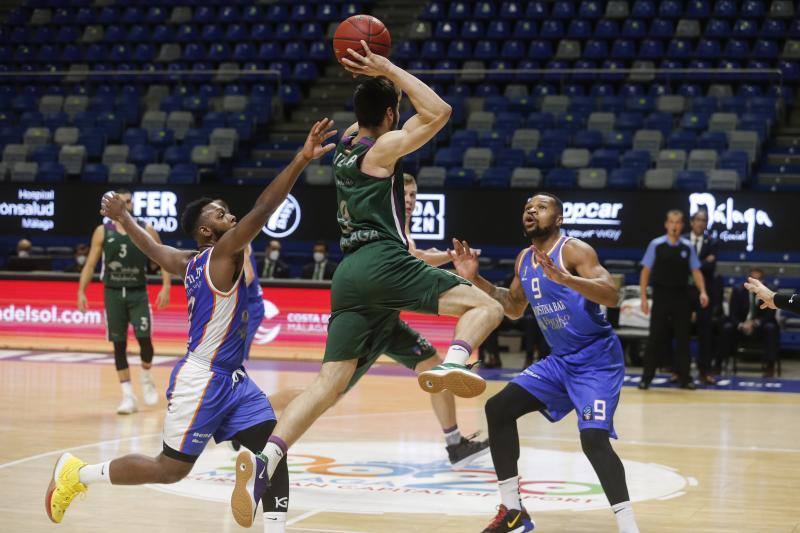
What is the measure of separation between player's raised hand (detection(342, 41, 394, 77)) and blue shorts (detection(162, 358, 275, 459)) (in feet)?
5.18

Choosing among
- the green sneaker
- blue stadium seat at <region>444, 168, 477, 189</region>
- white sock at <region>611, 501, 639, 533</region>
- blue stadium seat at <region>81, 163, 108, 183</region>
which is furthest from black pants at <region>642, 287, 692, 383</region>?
blue stadium seat at <region>81, 163, 108, 183</region>

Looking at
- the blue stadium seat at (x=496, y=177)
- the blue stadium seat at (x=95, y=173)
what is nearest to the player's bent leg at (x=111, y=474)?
the blue stadium seat at (x=496, y=177)

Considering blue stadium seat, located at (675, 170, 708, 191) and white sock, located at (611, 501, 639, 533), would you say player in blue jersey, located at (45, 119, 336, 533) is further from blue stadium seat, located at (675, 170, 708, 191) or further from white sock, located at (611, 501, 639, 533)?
blue stadium seat, located at (675, 170, 708, 191)

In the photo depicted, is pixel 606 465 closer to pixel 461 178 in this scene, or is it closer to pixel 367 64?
pixel 367 64

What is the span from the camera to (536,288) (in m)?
6.45

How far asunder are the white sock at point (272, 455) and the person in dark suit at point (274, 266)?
1094cm

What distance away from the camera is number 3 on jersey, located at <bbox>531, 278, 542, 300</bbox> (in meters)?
6.44

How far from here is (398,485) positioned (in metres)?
7.79

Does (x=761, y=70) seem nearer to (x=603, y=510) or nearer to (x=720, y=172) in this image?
(x=720, y=172)

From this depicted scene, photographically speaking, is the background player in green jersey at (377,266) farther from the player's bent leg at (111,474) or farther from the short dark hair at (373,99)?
the player's bent leg at (111,474)

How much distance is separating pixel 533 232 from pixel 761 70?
12894 millimetres

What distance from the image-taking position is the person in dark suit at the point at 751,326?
14.5 m

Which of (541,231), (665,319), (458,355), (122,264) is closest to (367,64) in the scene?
(458,355)

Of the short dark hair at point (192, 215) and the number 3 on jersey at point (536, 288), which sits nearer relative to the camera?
the short dark hair at point (192, 215)
